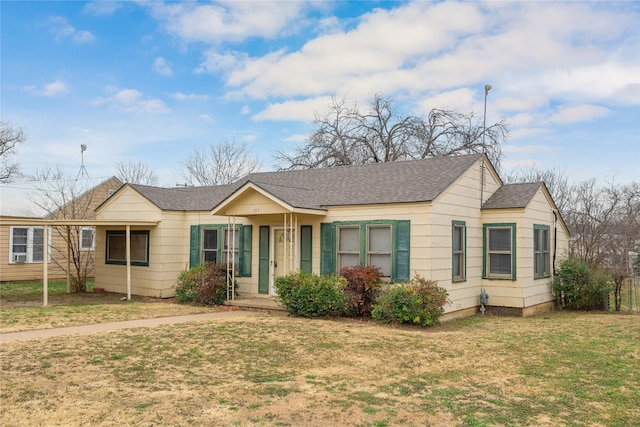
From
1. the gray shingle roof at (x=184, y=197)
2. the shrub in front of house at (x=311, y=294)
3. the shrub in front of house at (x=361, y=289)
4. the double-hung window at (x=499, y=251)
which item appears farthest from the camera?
the gray shingle roof at (x=184, y=197)

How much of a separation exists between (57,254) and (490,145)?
21.5m

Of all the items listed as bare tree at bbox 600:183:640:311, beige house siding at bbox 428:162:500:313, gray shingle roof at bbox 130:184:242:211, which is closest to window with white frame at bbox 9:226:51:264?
gray shingle roof at bbox 130:184:242:211

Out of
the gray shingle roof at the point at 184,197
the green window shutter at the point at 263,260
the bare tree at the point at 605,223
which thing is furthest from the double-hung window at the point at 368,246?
the bare tree at the point at 605,223

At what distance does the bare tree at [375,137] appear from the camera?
29688 millimetres

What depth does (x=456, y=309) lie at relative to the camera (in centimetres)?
1343

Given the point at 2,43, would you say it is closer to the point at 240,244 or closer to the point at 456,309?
the point at 240,244

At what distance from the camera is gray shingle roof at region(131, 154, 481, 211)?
13.4 meters

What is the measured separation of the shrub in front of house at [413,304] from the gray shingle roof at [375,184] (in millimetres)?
2064

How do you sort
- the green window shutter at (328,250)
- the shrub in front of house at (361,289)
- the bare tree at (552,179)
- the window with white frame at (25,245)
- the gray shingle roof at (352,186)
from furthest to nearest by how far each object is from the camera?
1. the bare tree at (552,179)
2. the window with white frame at (25,245)
3. the green window shutter at (328,250)
4. the gray shingle roof at (352,186)
5. the shrub in front of house at (361,289)

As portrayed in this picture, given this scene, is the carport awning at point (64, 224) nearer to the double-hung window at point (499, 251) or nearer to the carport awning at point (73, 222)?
the carport awning at point (73, 222)

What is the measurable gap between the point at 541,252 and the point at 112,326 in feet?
38.5

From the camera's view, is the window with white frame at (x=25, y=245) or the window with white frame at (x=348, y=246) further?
the window with white frame at (x=25, y=245)

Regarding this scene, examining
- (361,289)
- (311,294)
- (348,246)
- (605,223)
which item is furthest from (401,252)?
(605,223)

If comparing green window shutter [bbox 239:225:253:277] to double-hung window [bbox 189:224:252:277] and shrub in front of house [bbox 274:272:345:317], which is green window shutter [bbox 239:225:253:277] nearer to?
double-hung window [bbox 189:224:252:277]
